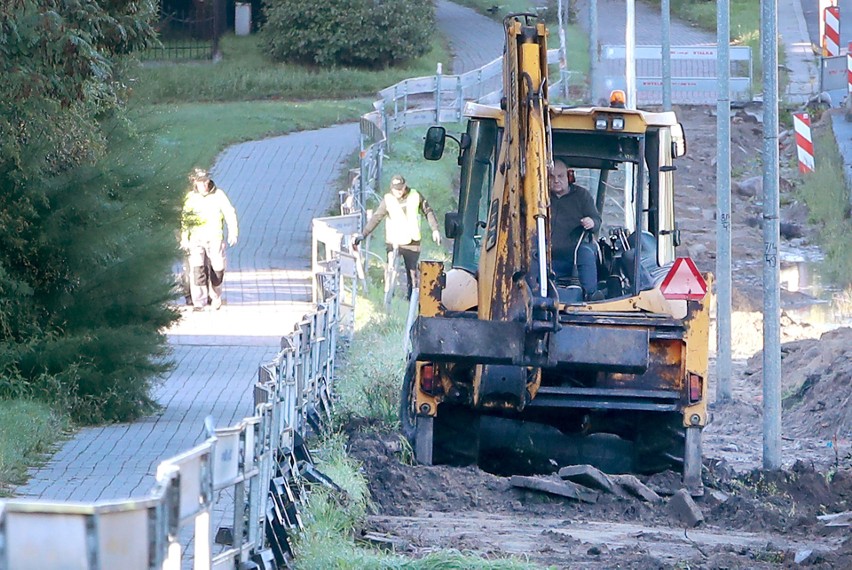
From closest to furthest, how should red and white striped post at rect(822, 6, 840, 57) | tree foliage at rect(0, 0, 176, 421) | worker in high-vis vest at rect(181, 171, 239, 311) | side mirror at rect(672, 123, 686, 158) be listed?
side mirror at rect(672, 123, 686, 158) → tree foliage at rect(0, 0, 176, 421) → worker in high-vis vest at rect(181, 171, 239, 311) → red and white striped post at rect(822, 6, 840, 57)

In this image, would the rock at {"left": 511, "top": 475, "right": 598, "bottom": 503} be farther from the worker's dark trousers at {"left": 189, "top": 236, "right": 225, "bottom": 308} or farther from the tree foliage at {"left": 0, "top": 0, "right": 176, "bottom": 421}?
the worker's dark trousers at {"left": 189, "top": 236, "right": 225, "bottom": 308}

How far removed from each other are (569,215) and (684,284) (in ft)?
3.14

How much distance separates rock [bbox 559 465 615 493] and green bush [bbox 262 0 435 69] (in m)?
31.1

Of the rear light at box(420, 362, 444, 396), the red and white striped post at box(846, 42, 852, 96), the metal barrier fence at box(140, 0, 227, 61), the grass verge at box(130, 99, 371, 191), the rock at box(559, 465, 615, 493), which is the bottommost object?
the rock at box(559, 465, 615, 493)

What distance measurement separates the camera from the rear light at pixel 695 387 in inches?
399

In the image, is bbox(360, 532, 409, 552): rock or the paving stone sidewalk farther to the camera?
the paving stone sidewalk

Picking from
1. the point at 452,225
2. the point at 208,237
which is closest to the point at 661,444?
the point at 452,225

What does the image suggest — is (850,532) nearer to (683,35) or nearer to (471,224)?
(471,224)

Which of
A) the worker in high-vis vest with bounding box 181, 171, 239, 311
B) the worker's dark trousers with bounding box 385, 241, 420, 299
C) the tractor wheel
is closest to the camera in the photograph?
the tractor wheel

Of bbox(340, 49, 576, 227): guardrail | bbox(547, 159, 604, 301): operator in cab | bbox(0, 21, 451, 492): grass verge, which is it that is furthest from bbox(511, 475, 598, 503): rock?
bbox(0, 21, 451, 492): grass verge

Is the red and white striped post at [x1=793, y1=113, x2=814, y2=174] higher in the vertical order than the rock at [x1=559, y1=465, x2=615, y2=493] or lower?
higher

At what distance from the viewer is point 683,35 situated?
1736 inches

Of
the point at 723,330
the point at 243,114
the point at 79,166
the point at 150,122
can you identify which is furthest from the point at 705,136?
the point at 79,166

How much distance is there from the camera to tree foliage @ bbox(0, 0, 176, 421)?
36.0 ft
